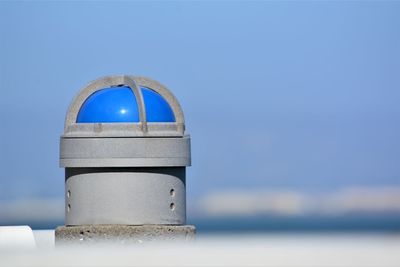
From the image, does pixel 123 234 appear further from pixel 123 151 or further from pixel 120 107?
pixel 120 107

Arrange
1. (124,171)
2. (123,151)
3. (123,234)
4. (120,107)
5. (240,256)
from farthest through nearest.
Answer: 1. (120,107)
2. (124,171)
3. (123,151)
4. (123,234)
5. (240,256)

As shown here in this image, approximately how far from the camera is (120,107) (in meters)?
22.2

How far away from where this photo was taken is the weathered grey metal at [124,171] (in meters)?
21.8

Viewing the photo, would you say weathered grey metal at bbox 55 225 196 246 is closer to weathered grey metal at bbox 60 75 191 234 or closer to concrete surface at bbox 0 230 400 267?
weathered grey metal at bbox 60 75 191 234

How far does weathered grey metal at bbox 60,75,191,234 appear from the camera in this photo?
71.7ft

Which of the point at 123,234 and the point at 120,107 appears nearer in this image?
the point at 123,234

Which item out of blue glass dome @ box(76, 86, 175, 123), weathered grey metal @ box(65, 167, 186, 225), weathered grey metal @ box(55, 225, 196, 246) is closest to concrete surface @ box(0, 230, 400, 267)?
weathered grey metal @ box(55, 225, 196, 246)

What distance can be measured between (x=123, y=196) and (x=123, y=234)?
32.6 inches

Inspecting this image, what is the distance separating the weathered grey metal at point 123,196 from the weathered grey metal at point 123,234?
209 millimetres

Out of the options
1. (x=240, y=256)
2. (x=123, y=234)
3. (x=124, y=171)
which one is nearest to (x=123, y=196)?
(x=124, y=171)

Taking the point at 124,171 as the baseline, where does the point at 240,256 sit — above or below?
below

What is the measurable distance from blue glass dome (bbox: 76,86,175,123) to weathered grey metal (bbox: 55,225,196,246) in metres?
2.36

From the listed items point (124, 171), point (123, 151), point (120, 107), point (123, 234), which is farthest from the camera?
point (120, 107)

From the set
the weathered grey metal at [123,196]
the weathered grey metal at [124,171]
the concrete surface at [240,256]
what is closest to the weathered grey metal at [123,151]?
the weathered grey metal at [124,171]
